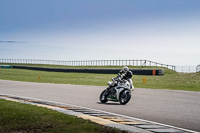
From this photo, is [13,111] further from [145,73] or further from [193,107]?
[145,73]

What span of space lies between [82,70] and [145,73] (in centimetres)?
1345

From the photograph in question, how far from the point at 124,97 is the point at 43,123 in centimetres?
486

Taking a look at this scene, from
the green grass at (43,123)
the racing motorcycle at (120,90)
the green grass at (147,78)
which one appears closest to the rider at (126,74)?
the racing motorcycle at (120,90)

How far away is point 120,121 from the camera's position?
8750 millimetres

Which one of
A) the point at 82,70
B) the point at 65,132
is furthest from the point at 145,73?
the point at 65,132

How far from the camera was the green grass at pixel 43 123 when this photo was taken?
738 centimetres

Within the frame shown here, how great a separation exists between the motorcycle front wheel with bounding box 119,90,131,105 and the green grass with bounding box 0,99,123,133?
3421 mm

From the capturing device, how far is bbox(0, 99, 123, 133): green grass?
738 centimetres

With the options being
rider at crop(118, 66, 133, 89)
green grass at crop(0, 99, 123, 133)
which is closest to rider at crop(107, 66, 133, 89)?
rider at crop(118, 66, 133, 89)

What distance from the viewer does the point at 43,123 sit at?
320 inches

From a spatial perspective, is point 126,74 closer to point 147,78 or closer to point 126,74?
point 126,74

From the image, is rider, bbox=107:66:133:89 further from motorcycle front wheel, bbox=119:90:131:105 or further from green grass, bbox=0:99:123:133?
green grass, bbox=0:99:123:133

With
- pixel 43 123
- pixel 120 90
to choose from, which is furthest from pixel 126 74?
pixel 43 123

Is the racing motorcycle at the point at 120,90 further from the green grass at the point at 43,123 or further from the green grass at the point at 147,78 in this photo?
the green grass at the point at 147,78
